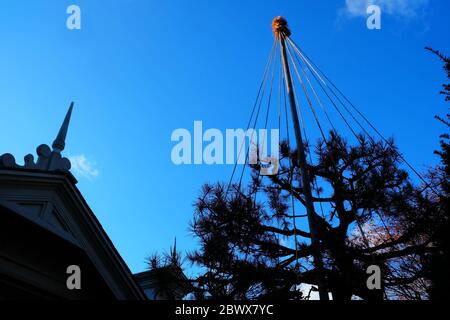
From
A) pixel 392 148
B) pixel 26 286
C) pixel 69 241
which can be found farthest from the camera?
pixel 392 148

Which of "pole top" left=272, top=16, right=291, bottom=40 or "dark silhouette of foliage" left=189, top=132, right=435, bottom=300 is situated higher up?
"pole top" left=272, top=16, right=291, bottom=40

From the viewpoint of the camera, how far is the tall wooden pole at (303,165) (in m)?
3.84

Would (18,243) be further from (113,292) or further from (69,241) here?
(113,292)

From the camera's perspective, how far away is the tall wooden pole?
12.6ft

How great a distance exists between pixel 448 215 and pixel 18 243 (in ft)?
20.2

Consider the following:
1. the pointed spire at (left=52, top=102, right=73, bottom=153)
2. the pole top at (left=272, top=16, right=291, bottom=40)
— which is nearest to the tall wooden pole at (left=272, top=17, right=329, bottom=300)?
the pole top at (left=272, top=16, right=291, bottom=40)

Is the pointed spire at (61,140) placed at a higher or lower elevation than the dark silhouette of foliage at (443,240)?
higher

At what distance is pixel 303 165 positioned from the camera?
4488mm

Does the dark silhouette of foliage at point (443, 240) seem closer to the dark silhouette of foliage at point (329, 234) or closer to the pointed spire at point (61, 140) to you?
the dark silhouette of foliage at point (329, 234)

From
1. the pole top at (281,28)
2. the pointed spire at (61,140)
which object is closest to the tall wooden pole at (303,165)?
the pole top at (281,28)

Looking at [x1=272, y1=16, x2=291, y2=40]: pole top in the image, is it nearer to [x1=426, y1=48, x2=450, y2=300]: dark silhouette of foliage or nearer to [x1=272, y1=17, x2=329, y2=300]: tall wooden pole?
[x1=272, y1=17, x2=329, y2=300]: tall wooden pole

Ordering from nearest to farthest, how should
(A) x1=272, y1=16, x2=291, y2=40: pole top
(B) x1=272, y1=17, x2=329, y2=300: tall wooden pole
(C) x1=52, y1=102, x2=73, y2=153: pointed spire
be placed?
(B) x1=272, y1=17, x2=329, y2=300: tall wooden pole < (A) x1=272, y1=16, x2=291, y2=40: pole top < (C) x1=52, y1=102, x2=73, y2=153: pointed spire

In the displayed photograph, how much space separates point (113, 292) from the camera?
6.14 m
